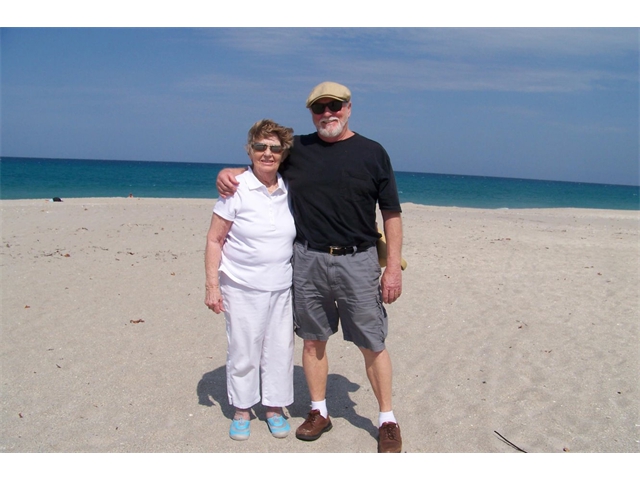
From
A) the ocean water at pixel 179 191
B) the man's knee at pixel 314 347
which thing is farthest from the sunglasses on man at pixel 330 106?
the ocean water at pixel 179 191

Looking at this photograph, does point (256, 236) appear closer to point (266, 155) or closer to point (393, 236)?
point (266, 155)

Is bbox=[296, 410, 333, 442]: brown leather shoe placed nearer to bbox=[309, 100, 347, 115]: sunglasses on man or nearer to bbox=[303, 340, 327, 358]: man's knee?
bbox=[303, 340, 327, 358]: man's knee

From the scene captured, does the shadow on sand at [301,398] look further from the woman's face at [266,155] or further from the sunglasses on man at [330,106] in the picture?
the sunglasses on man at [330,106]

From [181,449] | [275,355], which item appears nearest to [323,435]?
[275,355]

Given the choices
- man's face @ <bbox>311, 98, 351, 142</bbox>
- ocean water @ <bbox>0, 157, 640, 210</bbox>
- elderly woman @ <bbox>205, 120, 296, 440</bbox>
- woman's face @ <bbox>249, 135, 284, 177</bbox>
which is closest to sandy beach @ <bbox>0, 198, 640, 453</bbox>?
elderly woman @ <bbox>205, 120, 296, 440</bbox>

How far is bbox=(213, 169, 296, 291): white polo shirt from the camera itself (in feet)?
11.3

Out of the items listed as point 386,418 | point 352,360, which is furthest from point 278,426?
point 352,360

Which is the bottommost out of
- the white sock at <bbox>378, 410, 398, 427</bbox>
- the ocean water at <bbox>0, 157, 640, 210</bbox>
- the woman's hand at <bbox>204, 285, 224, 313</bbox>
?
the white sock at <bbox>378, 410, 398, 427</bbox>

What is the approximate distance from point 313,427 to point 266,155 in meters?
1.79

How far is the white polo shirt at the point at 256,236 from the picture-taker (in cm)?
345

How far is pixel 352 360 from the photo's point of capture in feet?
16.5

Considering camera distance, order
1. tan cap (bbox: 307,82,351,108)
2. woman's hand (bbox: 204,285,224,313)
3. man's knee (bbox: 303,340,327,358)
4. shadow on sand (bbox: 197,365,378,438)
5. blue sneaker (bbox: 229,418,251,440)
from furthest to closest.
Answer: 1. shadow on sand (bbox: 197,365,378,438)
2. man's knee (bbox: 303,340,327,358)
3. blue sneaker (bbox: 229,418,251,440)
4. woman's hand (bbox: 204,285,224,313)
5. tan cap (bbox: 307,82,351,108)

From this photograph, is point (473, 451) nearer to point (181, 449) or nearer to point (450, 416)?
point (450, 416)

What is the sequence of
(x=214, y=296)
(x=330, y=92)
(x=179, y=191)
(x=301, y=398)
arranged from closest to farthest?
(x=330, y=92), (x=214, y=296), (x=301, y=398), (x=179, y=191)
